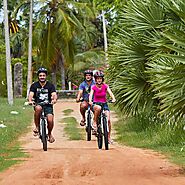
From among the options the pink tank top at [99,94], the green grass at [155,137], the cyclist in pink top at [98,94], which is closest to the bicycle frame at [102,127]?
the cyclist in pink top at [98,94]

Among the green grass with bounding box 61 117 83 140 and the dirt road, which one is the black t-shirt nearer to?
the dirt road

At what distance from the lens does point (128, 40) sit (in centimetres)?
1559

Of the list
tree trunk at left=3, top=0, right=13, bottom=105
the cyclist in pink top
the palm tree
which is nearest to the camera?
the cyclist in pink top

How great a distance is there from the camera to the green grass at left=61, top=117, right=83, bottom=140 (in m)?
17.0

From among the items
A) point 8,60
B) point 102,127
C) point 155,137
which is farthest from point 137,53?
point 8,60

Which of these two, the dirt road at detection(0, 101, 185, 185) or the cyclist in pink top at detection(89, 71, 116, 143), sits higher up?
the cyclist in pink top at detection(89, 71, 116, 143)

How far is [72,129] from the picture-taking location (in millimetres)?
19406

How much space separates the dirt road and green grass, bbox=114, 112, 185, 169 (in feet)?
1.31

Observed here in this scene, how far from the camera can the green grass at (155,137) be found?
38.9 ft

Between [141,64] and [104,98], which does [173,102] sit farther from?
[141,64]

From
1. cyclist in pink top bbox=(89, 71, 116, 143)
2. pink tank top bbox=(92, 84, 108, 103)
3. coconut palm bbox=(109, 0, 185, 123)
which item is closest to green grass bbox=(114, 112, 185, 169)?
coconut palm bbox=(109, 0, 185, 123)

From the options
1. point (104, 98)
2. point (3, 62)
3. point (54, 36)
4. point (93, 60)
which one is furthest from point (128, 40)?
point (93, 60)

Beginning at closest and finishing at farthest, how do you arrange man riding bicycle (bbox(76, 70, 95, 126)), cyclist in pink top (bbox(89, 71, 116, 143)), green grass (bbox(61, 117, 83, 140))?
cyclist in pink top (bbox(89, 71, 116, 143))
man riding bicycle (bbox(76, 70, 95, 126))
green grass (bbox(61, 117, 83, 140))

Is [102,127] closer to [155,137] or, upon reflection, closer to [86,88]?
[155,137]
